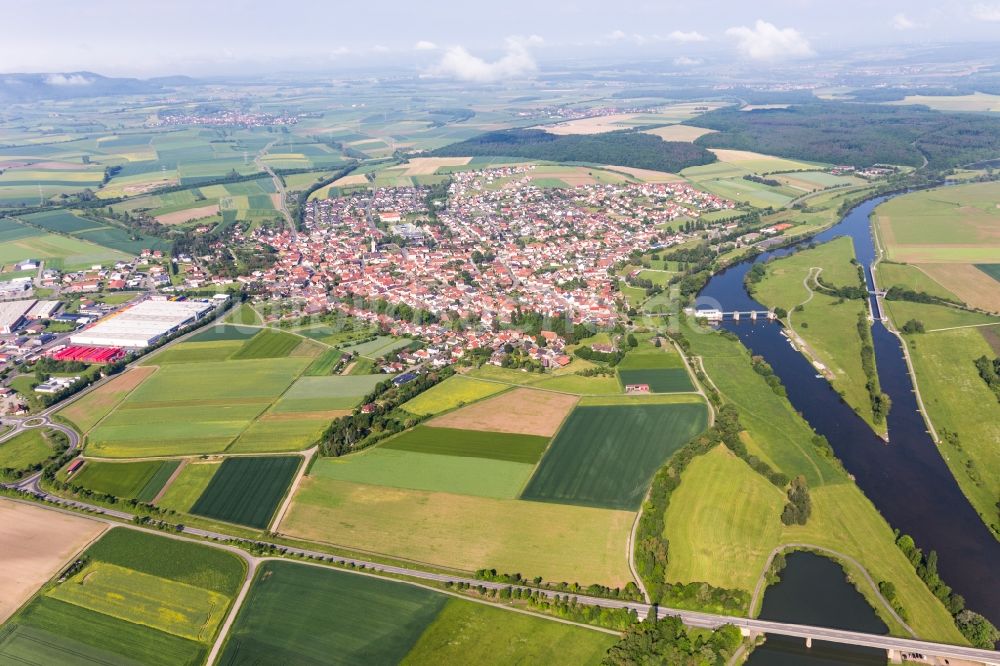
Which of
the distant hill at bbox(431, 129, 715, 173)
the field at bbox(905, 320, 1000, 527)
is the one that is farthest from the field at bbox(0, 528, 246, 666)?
the distant hill at bbox(431, 129, 715, 173)

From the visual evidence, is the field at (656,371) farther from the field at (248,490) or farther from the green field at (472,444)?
the field at (248,490)

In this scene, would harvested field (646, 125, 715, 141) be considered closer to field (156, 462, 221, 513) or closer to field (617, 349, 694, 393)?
field (617, 349, 694, 393)

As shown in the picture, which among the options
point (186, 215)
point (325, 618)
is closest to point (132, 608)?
point (325, 618)

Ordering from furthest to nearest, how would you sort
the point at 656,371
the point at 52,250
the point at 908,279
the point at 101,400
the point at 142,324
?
1. the point at 52,250
2. the point at 908,279
3. the point at 142,324
4. the point at 656,371
5. the point at 101,400

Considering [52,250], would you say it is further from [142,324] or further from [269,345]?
[269,345]

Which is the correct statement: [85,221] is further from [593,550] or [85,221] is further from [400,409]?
[593,550]

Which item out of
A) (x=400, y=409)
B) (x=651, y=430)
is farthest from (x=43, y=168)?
(x=651, y=430)

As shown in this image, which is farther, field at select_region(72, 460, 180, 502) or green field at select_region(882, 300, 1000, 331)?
green field at select_region(882, 300, 1000, 331)
